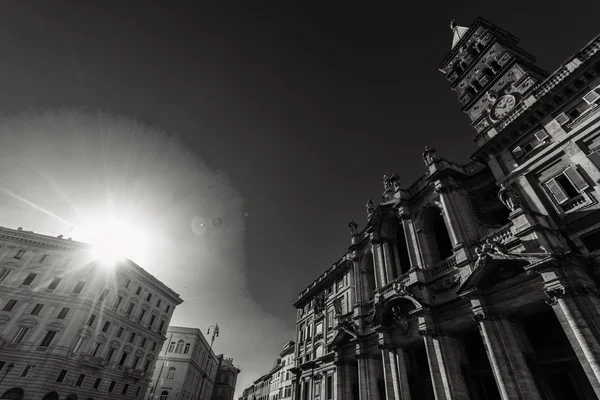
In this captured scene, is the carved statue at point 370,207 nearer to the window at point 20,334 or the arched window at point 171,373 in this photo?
the window at point 20,334

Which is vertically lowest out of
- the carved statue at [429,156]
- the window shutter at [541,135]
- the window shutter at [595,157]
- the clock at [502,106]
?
the window shutter at [595,157]

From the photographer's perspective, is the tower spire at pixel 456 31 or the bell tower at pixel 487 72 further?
the tower spire at pixel 456 31

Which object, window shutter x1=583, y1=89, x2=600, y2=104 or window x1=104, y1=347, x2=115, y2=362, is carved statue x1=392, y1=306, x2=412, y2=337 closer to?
window shutter x1=583, y1=89, x2=600, y2=104

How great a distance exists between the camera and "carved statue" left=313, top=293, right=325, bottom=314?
3731 cm

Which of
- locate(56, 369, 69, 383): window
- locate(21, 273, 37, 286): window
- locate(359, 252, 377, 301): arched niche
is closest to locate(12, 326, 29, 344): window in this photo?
locate(21, 273, 37, 286): window

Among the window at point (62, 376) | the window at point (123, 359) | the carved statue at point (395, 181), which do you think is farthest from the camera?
the window at point (123, 359)

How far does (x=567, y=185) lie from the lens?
16.0 metres

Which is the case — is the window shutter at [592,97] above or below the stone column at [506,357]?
above

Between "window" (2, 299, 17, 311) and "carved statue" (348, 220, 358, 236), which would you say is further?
"window" (2, 299, 17, 311)

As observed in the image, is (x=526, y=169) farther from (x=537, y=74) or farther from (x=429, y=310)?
(x=537, y=74)

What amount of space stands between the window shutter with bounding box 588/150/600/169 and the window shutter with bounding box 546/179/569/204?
6.12 feet

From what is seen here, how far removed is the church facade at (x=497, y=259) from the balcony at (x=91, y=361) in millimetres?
30628

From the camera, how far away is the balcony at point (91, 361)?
36938mm

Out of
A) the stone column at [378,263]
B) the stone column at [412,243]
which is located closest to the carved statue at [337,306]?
the stone column at [378,263]
